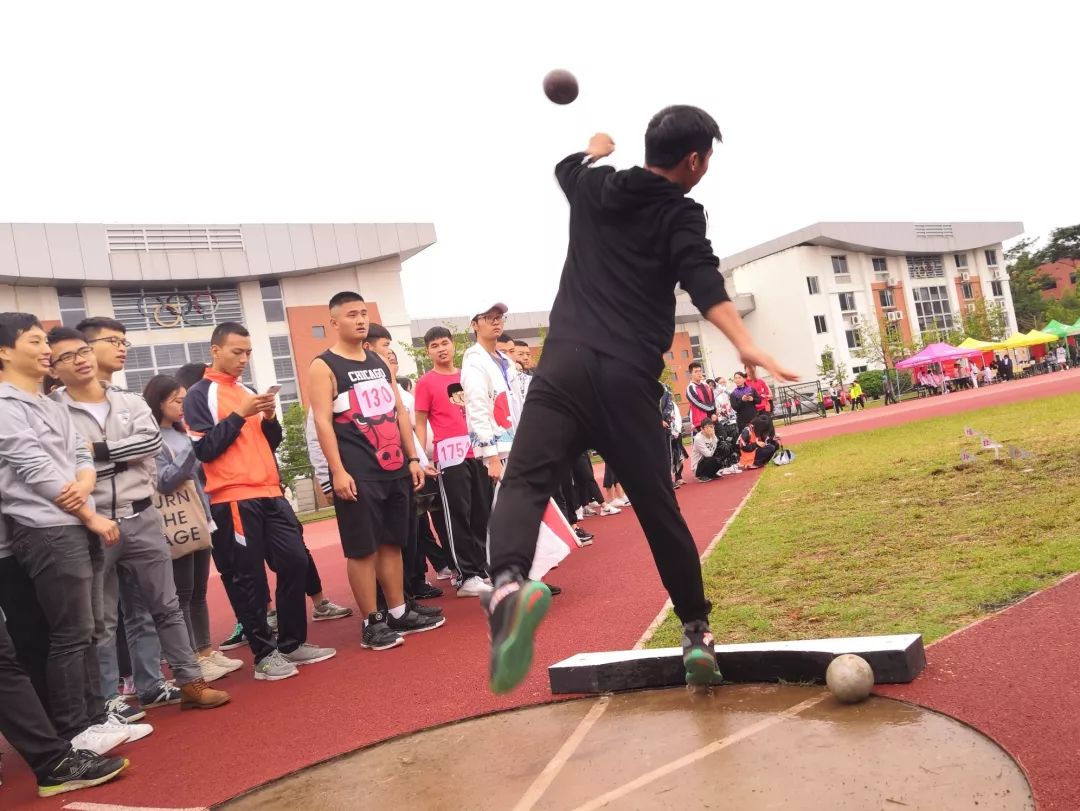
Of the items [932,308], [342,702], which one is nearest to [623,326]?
[342,702]

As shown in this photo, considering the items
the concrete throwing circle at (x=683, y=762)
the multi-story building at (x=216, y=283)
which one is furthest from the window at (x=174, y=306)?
the concrete throwing circle at (x=683, y=762)

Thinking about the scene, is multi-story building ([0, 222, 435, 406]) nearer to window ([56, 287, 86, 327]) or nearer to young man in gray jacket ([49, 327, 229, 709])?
window ([56, 287, 86, 327])

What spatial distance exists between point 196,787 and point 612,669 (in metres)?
1.81

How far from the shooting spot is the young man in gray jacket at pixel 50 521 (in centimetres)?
393

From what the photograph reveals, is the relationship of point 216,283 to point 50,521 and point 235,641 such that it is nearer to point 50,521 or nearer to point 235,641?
point 235,641

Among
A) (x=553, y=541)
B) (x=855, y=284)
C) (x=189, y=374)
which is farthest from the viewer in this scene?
(x=855, y=284)

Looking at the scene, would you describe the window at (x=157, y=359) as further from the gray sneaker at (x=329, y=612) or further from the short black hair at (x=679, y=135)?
→ the short black hair at (x=679, y=135)

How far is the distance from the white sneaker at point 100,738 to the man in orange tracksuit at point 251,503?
1063 millimetres

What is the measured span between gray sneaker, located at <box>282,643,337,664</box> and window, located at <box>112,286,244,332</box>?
44.3 metres

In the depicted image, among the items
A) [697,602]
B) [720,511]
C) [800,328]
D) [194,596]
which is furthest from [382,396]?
[800,328]

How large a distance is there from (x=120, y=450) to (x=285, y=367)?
45.8 meters

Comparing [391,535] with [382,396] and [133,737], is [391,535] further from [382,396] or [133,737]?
[133,737]

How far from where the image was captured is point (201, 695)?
4.73m

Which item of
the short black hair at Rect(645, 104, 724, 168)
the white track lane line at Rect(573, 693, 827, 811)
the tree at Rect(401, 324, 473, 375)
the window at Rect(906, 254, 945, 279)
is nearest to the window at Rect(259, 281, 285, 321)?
the tree at Rect(401, 324, 473, 375)
